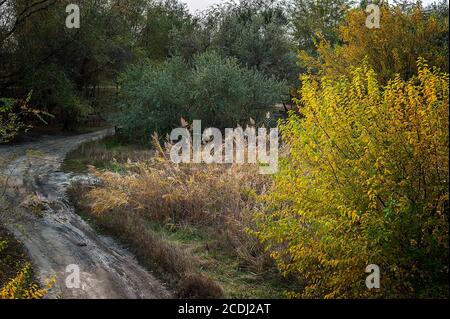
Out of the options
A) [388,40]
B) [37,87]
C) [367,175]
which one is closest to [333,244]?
[367,175]

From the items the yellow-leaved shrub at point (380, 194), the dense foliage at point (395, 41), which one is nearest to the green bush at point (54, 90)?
the dense foliage at point (395, 41)

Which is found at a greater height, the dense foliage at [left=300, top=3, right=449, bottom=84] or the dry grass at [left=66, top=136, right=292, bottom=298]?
the dense foliage at [left=300, top=3, right=449, bottom=84]

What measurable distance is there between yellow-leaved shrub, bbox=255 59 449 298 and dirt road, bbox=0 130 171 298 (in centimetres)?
279

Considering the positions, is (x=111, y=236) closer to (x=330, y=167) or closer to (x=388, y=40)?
(x=330, y=167)

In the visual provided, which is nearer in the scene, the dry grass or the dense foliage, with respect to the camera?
Answer: the dry grass

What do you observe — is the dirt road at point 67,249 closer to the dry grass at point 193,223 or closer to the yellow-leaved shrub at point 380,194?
the dry grass at point 193,223

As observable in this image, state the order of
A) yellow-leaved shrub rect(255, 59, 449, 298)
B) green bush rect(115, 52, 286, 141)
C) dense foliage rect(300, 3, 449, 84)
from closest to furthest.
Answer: yellow-leaved shrub rect(255, 59, 449, 298)
dense foliage rect(300, 3, 449, 84)
green bush rect(115, 52, 286, 141)

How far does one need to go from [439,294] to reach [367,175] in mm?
1648

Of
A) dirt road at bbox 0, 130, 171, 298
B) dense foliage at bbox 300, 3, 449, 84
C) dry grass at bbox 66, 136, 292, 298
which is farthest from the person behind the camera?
dense foliage at bbox 300, 3, 449, 84

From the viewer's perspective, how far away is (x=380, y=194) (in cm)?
600

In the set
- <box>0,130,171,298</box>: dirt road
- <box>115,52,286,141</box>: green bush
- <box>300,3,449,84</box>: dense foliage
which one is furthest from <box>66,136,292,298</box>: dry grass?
<box>115,52,286,141</box>: green bush

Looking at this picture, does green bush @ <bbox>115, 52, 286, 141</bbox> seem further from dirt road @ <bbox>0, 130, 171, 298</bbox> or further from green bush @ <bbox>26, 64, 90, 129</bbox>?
dirt road @ <bbox>0, 130, 171, 298</bbox>

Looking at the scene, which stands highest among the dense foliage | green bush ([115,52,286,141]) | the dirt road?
the dense foliage

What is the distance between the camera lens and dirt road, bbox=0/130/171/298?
750 cm
